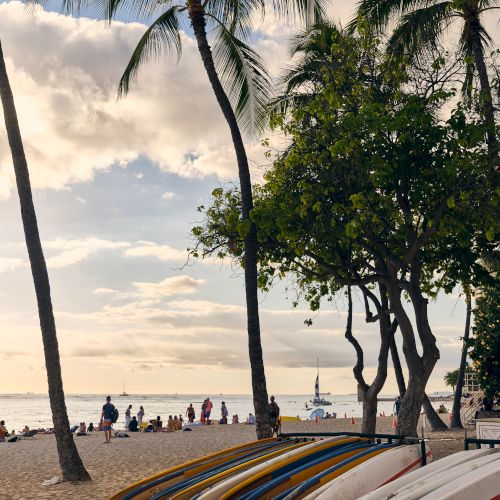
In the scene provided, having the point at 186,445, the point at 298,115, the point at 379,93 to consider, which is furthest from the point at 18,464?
the point at 379,93

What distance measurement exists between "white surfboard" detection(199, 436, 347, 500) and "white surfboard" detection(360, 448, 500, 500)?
4.84 ft

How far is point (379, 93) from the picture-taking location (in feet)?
60.3

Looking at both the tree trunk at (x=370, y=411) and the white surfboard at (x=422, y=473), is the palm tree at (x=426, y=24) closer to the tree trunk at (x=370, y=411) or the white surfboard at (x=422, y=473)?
the tree trunk at (x=370, y=411)

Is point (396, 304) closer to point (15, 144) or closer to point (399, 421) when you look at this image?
point (399, 421)

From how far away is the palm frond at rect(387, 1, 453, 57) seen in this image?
19.8 m

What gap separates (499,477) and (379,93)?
14823 millimetres

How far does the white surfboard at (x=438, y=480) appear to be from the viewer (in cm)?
514

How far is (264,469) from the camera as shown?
660cm

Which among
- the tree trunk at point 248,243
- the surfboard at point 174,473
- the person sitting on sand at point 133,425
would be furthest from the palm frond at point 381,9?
the person sitting on sand at point 133,425

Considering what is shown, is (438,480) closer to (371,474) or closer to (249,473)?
(371,474)

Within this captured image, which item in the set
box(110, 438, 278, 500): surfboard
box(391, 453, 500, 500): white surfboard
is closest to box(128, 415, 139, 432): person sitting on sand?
box(110, 438, 278, 500): surfboard

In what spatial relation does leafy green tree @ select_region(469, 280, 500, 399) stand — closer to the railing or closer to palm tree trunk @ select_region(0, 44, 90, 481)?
the railing

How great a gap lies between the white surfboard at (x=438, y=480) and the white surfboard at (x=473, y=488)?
0.51 ft

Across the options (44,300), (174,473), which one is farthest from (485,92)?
(174,473)
